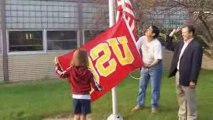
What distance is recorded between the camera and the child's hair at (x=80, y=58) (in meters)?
7.83

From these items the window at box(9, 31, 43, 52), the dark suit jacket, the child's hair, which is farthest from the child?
the window at box(9, 31, 43, 52)

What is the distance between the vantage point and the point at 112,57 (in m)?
8.56

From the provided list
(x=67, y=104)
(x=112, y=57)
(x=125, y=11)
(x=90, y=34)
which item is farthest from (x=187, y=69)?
(x=90, y=34)

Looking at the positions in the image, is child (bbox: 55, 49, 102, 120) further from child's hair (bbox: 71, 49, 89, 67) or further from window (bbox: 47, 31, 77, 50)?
window (bbox: 47, 31, 77, 50)

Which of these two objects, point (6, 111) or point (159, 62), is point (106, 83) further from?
point (6, 111)

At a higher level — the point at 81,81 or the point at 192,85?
the point at 81,81

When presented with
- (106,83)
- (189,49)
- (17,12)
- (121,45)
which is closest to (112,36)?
(121,45)

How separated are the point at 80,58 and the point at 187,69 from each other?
194 centimetres

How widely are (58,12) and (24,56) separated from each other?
258 cm

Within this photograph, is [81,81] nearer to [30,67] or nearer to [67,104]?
[67,104]

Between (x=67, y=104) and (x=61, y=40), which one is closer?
(x=67, y=104)

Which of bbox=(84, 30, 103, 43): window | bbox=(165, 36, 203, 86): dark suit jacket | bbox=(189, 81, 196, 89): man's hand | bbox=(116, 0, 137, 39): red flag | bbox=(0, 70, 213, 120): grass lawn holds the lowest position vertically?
bbox=(0, 70, 213, 120): grass lawn

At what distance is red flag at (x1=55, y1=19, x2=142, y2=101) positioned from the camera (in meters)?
8.55

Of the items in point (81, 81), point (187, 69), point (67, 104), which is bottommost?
point (67, 104)
